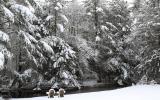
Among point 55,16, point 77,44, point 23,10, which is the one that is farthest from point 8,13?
point 77,44

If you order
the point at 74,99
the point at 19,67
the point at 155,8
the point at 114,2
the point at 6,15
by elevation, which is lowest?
the point at 74,99

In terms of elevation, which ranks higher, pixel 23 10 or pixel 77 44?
pixel 23 10

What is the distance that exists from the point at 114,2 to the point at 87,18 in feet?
12.7

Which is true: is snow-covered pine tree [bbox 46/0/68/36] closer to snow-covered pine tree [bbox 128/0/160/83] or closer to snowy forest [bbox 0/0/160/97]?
snowy forest [bbox 0/0/160/97]

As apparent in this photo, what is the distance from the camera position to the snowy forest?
20.1m

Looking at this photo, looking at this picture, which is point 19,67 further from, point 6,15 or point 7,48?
point 6,15

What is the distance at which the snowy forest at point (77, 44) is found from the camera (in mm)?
20050

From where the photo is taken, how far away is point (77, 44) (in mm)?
30938

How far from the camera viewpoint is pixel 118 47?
34969 millimetres

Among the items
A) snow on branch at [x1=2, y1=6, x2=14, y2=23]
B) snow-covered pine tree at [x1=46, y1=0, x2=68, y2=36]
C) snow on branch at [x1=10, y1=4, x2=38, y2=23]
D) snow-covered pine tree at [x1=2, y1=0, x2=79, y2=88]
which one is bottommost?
snow-covered pine tree at [x1=2, y1=0, x2=79, y2=88]

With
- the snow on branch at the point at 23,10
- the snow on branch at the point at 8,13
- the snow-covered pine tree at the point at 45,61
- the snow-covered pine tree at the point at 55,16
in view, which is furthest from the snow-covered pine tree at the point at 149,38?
the snow on branch at the point at 8,13

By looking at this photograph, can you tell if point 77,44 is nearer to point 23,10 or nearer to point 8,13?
point 23,10

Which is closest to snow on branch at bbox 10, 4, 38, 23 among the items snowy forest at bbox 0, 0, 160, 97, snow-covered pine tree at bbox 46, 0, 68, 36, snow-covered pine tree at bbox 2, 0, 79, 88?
snowy forest at bbox 0, 0, 160, 97

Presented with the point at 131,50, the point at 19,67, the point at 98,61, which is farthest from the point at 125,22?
the point at 19,67
